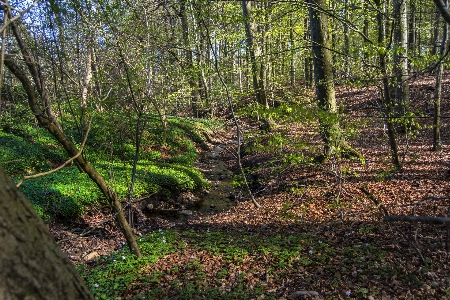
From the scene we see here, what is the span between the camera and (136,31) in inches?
329

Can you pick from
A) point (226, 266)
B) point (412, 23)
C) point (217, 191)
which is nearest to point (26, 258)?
point (226, 266)

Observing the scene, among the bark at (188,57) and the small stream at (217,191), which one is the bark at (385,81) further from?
the small stream at (217,191)

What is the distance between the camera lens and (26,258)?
110cm

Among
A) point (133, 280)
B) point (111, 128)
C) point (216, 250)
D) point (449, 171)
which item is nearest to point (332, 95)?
point (449, 171)

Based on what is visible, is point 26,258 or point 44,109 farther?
point 44,109

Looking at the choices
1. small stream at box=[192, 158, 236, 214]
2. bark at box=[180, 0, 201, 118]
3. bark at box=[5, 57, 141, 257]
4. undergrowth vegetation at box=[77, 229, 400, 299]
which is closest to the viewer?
bark at box=[5, 57, 141, 257]

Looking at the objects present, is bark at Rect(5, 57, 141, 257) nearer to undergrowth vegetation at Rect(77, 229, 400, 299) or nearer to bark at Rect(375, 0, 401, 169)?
undergrowth vegetation at Rect(77, 229, 400, 299)

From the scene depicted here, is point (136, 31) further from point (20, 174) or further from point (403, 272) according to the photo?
point (403, 272)

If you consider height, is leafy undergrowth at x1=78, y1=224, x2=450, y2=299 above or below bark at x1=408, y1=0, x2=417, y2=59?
below

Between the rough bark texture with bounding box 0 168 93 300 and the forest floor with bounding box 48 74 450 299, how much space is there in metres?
2.15

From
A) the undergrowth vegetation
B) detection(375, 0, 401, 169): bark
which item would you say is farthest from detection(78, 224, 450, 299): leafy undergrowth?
detection(375, 0, 401, 169): bark

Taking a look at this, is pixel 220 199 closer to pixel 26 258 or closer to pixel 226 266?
pixel 226 266

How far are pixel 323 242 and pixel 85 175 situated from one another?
7.22 m

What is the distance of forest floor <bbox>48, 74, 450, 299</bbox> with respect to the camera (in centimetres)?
384
